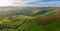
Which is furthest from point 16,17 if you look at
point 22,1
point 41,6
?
point 41,6

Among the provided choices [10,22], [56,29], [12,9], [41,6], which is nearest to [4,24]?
[10,22]

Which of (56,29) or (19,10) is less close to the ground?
(19,10)

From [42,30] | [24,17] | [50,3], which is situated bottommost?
[42,30]

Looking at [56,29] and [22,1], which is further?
[22,1]

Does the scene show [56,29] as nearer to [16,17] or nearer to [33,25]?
[33,25]

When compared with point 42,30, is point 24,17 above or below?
above

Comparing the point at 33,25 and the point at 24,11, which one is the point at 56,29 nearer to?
the point at 33,25
